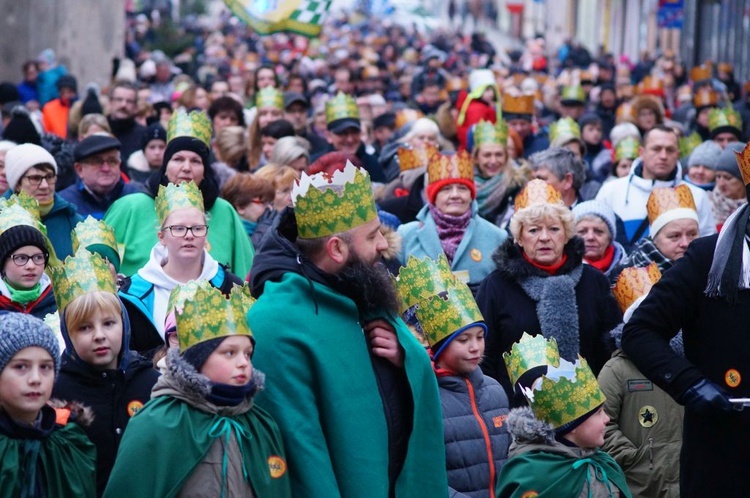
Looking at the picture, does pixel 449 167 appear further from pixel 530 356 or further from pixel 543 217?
pixel 530 356

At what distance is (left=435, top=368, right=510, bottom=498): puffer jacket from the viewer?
20.6ft

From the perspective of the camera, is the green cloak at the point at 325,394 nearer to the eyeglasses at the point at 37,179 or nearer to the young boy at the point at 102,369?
the young boy at the point at 102,369

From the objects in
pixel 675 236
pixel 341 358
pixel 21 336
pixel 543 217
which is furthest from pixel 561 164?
pixel 21 336

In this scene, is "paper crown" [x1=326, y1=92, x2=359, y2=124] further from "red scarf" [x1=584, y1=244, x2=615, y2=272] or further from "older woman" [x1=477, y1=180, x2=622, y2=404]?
"older woman" [x1=477, y1=180, x2=622, y2=404]

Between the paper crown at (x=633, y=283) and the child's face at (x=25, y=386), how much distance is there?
374 centimetres

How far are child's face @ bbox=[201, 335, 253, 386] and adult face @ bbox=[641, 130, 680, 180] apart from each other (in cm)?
644

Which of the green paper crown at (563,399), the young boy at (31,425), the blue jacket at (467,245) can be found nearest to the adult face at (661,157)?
the blue jacket at (467,245)

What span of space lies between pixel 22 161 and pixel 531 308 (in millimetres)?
3170

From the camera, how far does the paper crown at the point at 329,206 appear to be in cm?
510

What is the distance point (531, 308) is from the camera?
25.7 feet

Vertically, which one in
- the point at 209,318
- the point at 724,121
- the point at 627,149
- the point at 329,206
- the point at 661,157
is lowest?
the point at 724,121

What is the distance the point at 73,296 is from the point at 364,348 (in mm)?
1752

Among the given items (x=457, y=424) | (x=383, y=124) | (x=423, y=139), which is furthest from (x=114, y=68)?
(x=457, y=424)

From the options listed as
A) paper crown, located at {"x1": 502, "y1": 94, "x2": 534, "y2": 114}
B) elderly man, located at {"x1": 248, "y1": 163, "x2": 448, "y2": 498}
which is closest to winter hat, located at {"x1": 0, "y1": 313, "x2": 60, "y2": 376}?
elderly man, located at {"x1": 248, "y1": 163, "x2": 448, "y2": 498}
